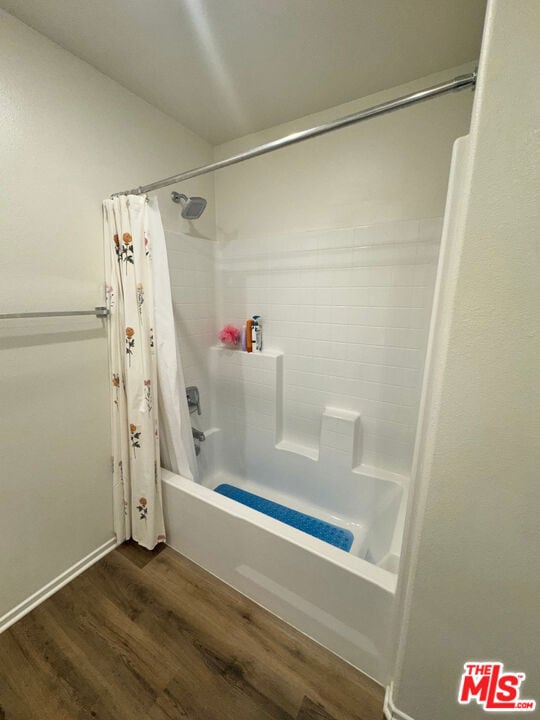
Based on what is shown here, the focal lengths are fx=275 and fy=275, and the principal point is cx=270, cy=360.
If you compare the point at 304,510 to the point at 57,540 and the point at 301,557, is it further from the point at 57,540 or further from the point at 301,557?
the point at 57,540

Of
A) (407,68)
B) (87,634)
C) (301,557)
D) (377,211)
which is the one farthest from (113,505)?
(407,68)

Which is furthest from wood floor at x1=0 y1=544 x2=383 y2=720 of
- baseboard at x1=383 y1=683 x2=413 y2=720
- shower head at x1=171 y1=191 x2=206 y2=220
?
shower head at x1=171 y1=191 x2=206 y2=220

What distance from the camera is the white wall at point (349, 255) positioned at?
134 cm

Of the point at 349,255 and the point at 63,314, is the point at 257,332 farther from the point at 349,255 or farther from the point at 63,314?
the point at 63,314

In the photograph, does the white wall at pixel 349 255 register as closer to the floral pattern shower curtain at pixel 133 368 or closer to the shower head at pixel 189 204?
the shower head at pixel 189 204

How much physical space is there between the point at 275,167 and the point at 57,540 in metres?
2.28

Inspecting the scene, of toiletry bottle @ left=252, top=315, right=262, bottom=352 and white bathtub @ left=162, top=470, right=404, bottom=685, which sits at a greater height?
toiletry bottle @ left=252, top=315, right=262, bottom=352

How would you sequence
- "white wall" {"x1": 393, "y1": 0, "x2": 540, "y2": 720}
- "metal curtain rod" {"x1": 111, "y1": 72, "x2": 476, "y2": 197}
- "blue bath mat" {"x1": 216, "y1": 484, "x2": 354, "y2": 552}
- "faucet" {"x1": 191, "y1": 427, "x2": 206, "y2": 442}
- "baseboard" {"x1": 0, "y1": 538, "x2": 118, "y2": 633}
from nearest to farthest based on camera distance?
"white wall" {"x1": 393, "y1": 0, "x2": 540, "y2": 720} < "metal curtain rod" {"x1": 111, "y1": 72, "x2": 476, "y2": 197} < "baseboard" {"x1": 0, "y1": 538, "x2": 118, "y2": 633} < "blue bath mat" {"x1": 216, "y1": 484, "x2": 354, "y2": 552} < "faucet" {"x1": 191, "y1": 427, "x2": 206, "y2": 442}

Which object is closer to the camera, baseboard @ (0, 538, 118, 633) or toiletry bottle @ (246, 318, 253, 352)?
baseboard @ (0, 538, 118, 633)

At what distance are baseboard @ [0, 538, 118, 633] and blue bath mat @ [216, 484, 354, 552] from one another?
699 millimetres

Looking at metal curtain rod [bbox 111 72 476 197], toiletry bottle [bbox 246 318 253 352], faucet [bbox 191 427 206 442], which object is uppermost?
metal curtain rod [bbox 111 72 476 197]

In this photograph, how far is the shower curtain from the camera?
4.07 ft

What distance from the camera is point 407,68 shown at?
47.9 inches

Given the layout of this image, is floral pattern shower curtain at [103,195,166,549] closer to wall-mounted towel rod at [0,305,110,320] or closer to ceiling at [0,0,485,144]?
wall-mounted towel rod at [0,305,110,320]
